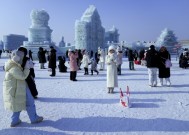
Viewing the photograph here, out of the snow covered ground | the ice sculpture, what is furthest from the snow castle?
the snow covered ground

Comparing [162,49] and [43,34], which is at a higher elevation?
[43,34]

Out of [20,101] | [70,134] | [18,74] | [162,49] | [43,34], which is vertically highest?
[43,34]

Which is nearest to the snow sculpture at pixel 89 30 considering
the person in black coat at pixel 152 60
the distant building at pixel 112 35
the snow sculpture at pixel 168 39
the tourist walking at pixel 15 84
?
the snow sculpture at pixel 168 39

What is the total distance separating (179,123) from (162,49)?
17.8 feet

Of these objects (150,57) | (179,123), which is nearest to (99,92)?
(150,57)

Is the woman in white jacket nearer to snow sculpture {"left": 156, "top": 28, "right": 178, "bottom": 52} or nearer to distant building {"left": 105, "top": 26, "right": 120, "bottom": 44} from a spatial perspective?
snow sculpture {"left": 156, "top": 28, "right": 178, "bottom": 52}

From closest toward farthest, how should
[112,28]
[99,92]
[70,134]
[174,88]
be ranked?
1. [70,134]
2. [99,92]
3. [174,88]
4. [112,28]

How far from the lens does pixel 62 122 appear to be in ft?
19.3

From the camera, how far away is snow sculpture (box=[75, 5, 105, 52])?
66.8 m

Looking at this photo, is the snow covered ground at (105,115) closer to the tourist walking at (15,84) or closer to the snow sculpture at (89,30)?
the tourist walking at (15,84)

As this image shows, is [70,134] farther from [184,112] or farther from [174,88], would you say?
[174,88]

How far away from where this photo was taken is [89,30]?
67.3 meters

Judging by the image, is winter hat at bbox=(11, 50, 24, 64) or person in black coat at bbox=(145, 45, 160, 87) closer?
winter hat at bbox=(11, 50, 24, 64)

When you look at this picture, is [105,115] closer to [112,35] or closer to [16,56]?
[16,56]
